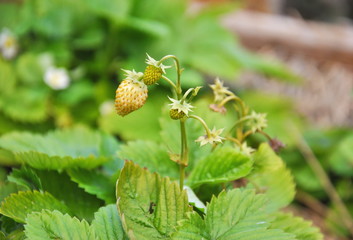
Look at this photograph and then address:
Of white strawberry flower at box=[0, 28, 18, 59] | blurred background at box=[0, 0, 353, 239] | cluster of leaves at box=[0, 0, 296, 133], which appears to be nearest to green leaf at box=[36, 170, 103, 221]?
blurred background at box=[0, 0, 353, 239]

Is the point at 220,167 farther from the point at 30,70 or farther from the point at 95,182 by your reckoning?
the point at 30,70

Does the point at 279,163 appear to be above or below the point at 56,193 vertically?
above

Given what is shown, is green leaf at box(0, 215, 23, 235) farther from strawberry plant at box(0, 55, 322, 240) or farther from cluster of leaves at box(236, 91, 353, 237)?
cluster of leaves at box(236, 91, 353, 237)

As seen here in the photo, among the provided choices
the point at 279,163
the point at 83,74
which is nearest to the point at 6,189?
the point at 279,163

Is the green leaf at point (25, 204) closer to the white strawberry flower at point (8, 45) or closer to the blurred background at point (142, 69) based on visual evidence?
the blurred background at point (142, 69)

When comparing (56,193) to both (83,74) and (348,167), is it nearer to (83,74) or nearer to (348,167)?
(83,74)

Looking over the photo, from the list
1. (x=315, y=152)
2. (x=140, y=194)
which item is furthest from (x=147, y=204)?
(x=315, y=152)
